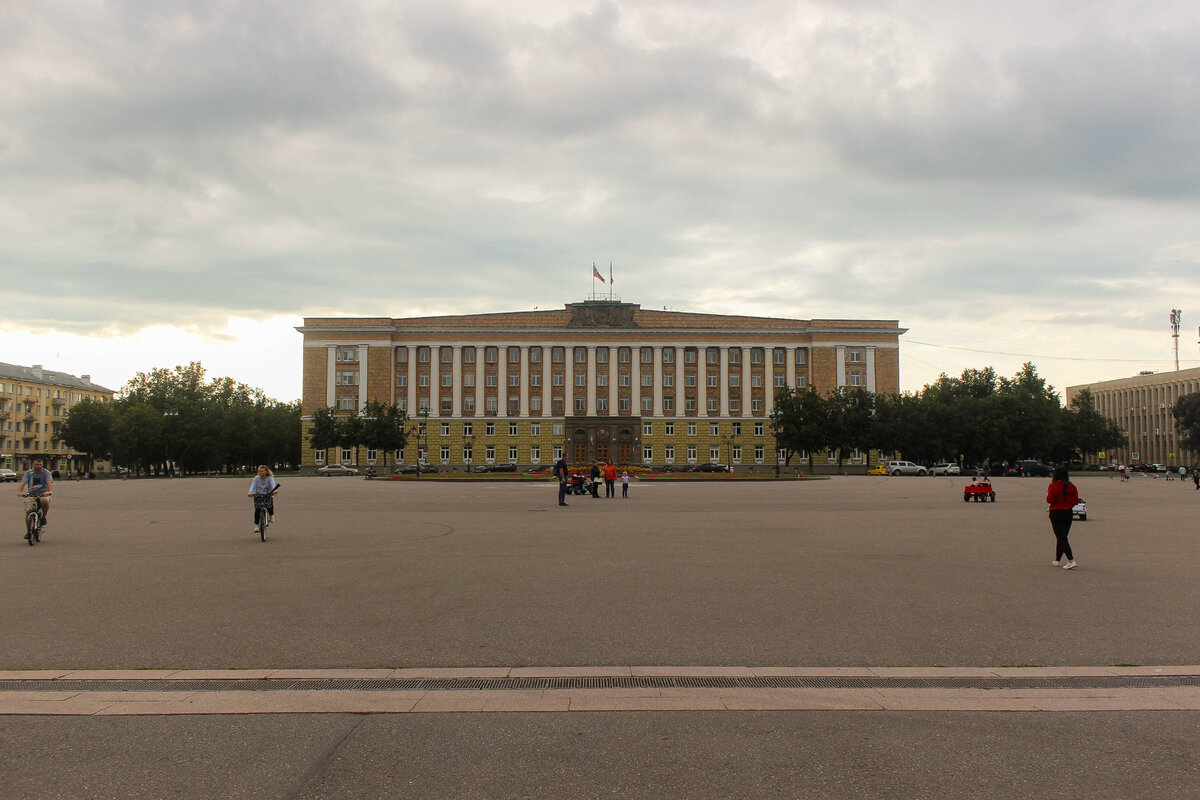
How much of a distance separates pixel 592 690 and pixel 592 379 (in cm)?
10016

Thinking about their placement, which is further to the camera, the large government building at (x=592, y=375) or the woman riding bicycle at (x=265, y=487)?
the large government building at (x=592, y=375)

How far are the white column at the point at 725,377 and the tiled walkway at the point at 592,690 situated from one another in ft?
330

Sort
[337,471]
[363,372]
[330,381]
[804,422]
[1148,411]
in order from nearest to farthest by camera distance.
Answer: [804,422] → [337,471] → [330,381] → [363,372] → [1148,411]

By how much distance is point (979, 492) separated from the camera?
32.0 metres

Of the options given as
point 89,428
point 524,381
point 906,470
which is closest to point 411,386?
point 524,381

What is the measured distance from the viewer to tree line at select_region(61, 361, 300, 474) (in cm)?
9794

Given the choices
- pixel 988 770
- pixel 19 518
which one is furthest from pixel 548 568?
pixel 19 518

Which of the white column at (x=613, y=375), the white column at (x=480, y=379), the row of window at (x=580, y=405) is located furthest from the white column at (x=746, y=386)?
the white column at (x=480, y=379)

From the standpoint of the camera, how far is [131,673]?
691cm

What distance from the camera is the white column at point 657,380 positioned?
106312mm

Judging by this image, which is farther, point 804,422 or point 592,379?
point 592,379

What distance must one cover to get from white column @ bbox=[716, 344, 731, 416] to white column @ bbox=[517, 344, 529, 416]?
78.2 ft

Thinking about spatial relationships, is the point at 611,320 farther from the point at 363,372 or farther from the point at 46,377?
the point at 46,377

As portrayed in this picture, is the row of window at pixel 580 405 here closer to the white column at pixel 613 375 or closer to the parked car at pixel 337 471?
the white column at pixel 613 375
